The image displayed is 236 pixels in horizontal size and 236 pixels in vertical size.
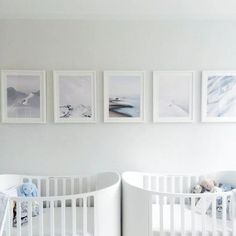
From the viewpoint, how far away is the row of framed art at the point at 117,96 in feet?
9.11

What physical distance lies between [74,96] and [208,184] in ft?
4.98

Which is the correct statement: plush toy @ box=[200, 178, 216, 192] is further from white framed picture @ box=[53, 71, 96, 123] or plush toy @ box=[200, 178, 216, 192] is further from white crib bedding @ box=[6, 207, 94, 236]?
white framed picture @ box=[53, 71, 96, 123]

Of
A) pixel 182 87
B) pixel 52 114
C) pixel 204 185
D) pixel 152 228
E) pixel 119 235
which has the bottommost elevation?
pixel 119 235

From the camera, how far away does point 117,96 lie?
281 cm

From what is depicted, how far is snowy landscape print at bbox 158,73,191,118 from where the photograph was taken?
2.82 metres

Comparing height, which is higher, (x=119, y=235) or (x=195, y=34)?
(x=195, y=34)

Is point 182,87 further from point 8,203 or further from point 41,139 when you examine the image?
point 8,203

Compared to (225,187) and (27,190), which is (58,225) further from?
(225,187)

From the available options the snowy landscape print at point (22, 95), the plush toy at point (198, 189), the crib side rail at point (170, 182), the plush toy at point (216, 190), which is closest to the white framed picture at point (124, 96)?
the crib side rail at point (170, 182)

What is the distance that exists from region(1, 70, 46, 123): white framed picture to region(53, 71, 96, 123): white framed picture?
0.48ft

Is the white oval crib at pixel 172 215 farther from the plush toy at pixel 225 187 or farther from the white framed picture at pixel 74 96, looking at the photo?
the white framed picture at pixel 74 96

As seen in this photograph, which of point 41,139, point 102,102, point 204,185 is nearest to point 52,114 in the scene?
point 41,139

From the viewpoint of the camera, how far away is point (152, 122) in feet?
9.34

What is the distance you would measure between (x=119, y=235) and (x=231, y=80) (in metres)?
1.82
